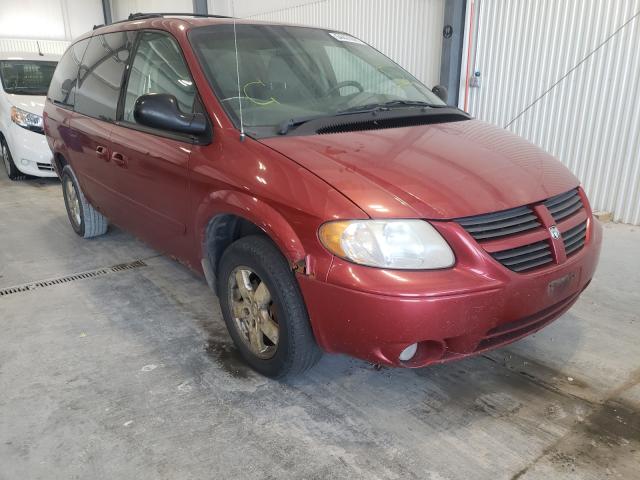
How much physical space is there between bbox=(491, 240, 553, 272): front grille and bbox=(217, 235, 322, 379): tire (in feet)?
2.47

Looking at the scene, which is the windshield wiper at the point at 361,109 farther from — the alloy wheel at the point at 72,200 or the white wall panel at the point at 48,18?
the white wall panel at the point at 48,18

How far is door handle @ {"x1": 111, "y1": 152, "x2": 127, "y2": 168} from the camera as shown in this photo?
9.63ft

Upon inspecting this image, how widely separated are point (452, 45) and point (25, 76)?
548 cm

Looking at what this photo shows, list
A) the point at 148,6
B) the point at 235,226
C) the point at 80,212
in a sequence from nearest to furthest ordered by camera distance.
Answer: the point at 235,226, the point at 80,212, the point at 148,6

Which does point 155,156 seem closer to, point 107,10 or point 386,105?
point 386,105

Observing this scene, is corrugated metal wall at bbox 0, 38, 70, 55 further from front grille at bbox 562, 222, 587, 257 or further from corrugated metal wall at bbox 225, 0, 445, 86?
front grille at bbox 562, 222, 587, 257

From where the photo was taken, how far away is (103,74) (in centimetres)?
330

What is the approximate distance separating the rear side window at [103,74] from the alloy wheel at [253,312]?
1502 millimetres

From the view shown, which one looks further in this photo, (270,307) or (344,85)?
(344,85)

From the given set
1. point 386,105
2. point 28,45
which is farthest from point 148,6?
point 386,105

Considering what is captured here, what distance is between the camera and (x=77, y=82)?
371cm

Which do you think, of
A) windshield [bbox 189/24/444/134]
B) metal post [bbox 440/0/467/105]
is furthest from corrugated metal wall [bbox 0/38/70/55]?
windshield [bbox 189/24/444/134]

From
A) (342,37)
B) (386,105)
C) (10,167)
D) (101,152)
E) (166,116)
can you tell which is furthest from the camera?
(10,167)

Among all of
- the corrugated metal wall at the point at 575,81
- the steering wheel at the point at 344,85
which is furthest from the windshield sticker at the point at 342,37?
the corrugated metal wall at the point at 575,81
